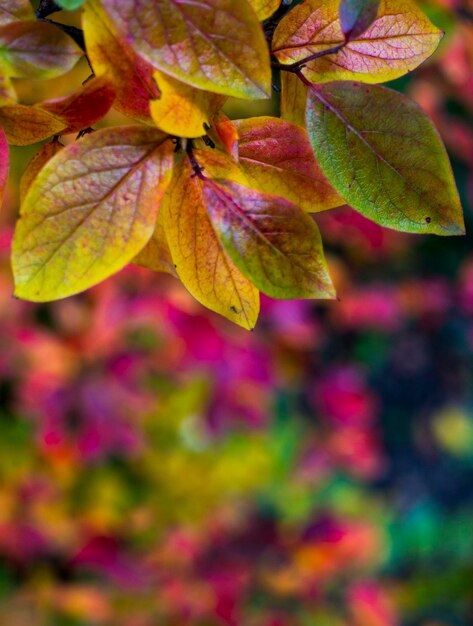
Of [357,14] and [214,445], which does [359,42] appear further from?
[214,445]

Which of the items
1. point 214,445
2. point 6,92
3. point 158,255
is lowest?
point 214,445

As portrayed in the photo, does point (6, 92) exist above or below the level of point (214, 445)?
above

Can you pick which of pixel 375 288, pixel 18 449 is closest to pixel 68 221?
pixel 18 449

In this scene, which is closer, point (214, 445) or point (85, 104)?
point (85, 104)

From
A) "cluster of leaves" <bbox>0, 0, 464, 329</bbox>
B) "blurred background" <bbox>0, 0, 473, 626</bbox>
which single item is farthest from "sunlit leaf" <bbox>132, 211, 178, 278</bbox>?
"blurred background" <bbox>0, 0, 473, 626</bbox>

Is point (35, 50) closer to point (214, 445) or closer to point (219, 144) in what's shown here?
point (219, 144)

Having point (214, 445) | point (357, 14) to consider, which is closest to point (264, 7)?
point (357, 14)
